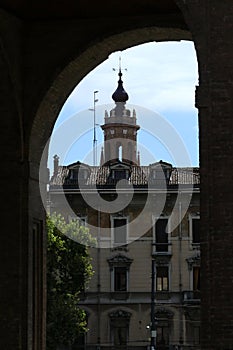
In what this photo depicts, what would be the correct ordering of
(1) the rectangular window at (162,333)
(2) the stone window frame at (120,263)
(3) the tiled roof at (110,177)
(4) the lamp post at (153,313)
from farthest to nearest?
1. (3) the tiled roof at (110,177)
2. (2) the stone window frame at (120,263)
3. (1) the rectangular window at (162,333)
4. (4) the lamp post at (153,313)

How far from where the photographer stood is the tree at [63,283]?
4291cm

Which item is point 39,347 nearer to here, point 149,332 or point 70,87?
point 70,87

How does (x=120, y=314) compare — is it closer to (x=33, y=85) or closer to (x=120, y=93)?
(x=120, y=93)

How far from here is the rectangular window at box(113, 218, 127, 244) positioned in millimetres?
60469

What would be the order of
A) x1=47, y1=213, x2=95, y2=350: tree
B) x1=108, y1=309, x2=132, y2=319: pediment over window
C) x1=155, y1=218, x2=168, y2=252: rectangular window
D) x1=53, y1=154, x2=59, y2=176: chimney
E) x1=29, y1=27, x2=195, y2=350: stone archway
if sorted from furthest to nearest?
x1=53, y1=154, x2=59, y2=176: chimney → x1=155, y1=218, x2=168, y2=252: rectangular window → x1=108, y1=309, x2=132, y2=319: pediment over window → x1=47, y1=213, x2=95, y2=350: tree → x1=29, y1=27, x2=195, y2=350: stone archway

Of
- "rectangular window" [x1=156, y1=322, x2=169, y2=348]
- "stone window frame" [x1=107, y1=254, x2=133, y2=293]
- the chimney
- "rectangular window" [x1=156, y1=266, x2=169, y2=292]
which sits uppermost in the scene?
the chimney

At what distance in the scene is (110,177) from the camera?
200 feet

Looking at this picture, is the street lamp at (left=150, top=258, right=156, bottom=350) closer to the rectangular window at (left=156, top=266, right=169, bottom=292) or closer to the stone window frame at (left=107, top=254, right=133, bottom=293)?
the rectangular window at (left=156, top=266, right=169, bottom=292)

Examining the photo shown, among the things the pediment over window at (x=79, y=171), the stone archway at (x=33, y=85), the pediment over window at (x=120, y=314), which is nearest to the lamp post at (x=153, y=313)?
the pediment over window at (x=120, y=314)

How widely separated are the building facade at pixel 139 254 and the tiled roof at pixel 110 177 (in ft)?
0.20

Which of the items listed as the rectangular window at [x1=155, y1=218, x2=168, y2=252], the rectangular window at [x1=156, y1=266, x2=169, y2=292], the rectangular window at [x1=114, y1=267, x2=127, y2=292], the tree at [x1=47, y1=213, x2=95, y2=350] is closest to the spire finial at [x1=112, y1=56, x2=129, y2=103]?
the rectangular window at [x1=155, y1=218, x2=168, y2=252]

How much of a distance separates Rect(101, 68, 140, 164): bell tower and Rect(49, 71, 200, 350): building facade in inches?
228

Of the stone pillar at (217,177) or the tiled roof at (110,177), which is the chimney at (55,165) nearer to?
the tiled roof at (110,177)

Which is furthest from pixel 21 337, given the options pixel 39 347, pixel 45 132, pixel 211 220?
pixel 211 220
